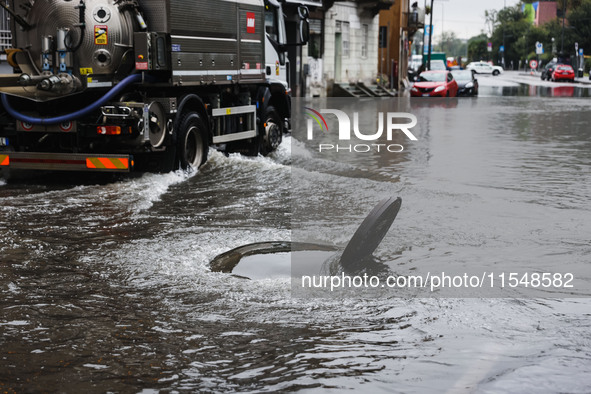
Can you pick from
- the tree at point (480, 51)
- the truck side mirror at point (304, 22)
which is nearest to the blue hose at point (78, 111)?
the truck side mirror at point (304, 22)

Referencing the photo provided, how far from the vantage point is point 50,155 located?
11547 millimetres

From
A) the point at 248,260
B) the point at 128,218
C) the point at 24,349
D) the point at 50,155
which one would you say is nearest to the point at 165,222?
the point at 128,218

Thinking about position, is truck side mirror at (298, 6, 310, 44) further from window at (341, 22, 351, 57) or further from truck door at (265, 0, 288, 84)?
window at (341, 22, 351, 57)

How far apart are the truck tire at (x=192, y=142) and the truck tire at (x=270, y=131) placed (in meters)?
2.55

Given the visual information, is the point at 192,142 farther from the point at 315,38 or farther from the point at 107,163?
the point at 315,38

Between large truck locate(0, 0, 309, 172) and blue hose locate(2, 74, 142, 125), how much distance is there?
0.04 feet

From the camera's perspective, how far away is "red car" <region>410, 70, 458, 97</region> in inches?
1519

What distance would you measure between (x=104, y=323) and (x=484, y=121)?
20435mm

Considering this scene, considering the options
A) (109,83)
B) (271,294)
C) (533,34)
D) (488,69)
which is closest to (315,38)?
(109,83)

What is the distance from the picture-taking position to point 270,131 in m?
16.0

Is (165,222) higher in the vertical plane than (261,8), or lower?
lower

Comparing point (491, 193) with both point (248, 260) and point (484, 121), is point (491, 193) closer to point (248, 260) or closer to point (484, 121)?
point (248, 260)

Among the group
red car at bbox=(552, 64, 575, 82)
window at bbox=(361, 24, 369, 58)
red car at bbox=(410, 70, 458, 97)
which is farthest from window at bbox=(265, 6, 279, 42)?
red car at bbox=(552, 64, 575, 82)

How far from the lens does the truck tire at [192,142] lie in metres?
12.5
